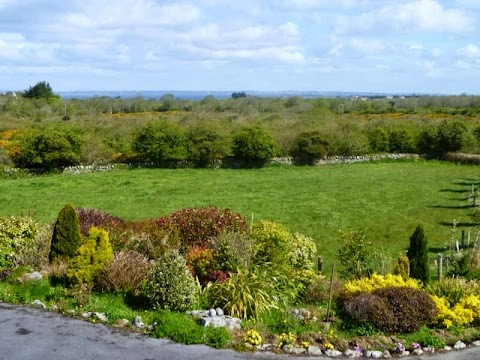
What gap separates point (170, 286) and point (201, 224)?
4706 millimetres

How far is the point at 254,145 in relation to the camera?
43.7m

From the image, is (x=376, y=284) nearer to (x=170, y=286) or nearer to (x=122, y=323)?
(x=170, y=286)

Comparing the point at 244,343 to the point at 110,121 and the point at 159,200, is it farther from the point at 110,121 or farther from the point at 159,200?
the point at 110,121

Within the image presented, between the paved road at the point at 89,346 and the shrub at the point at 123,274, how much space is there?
160 centimetres

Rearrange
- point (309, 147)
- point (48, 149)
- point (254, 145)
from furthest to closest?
1. point (309, 147)
2. point (254, 145)
3. point (48, 149)

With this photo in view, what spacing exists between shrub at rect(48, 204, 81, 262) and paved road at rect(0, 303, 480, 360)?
3.03m

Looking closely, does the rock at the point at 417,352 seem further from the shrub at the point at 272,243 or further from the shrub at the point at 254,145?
the shrub at the point at 254,145

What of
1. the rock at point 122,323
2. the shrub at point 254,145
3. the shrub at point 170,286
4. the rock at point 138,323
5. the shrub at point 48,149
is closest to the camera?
the rock at point 138,323

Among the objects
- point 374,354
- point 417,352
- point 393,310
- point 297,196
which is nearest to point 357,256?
point 393,310

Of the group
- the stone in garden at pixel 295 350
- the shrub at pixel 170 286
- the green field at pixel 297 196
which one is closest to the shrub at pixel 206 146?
the green field at pixel 297 196

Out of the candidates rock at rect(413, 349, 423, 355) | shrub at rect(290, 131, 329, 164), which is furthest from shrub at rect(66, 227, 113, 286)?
shrub at rect(290, 131, 329, 164)

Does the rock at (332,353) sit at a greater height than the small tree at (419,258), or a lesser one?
lesser

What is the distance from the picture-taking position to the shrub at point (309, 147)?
149ft

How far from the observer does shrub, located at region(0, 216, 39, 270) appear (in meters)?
14.5
